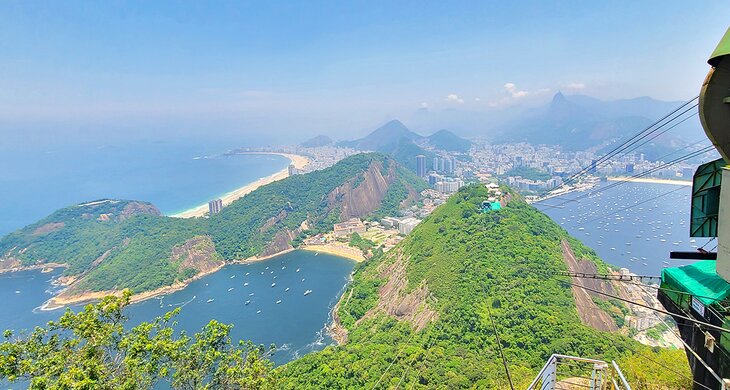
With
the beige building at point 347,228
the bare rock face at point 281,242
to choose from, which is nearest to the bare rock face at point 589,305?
the beige building at point 347,228

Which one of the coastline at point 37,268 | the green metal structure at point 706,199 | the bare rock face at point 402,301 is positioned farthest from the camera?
the coastline at point 37,268

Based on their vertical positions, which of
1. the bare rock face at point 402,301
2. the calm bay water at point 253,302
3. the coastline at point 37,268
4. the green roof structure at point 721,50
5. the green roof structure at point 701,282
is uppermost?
the green roof structure at point 721,50

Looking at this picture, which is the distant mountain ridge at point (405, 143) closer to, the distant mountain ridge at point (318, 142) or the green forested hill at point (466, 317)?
the distant mountain ridge at point (318, 142)

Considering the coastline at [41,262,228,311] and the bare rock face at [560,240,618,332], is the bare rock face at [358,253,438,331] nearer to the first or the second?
the bare rock face at [560,240,618,332]

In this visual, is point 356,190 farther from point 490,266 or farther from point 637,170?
point 637,170

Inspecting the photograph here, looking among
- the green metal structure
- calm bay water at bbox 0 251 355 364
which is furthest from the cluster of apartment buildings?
the green metal structure

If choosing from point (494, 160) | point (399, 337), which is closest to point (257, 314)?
point (399, 337)
